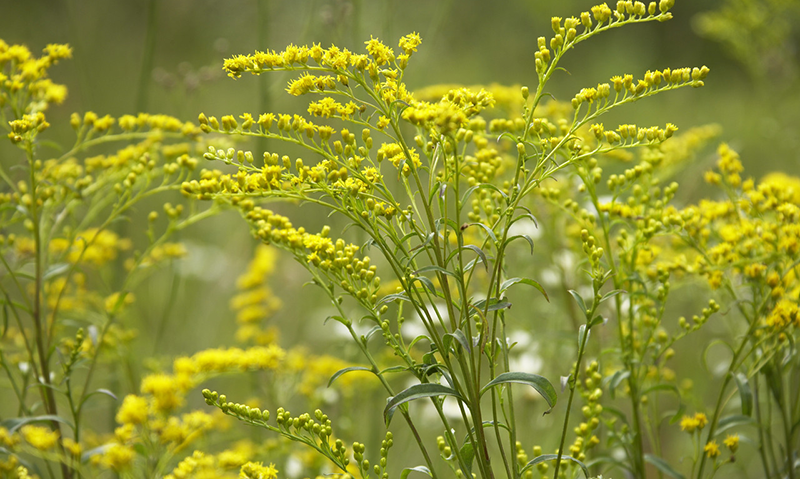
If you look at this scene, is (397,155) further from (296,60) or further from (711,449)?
(711,449)

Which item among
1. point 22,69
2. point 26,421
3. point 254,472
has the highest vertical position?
point 22,69

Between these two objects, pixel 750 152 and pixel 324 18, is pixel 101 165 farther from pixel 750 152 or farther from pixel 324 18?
pixel 750 152

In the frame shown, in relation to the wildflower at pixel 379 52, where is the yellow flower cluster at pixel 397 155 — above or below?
below

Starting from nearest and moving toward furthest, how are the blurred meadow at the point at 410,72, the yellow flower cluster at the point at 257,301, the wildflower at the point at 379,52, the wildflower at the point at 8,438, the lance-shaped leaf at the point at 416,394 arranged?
the lance-shaped leaf at the point at 416,394 → the wildflower at the point at 379,52 → the wildflower at the point at 8,438 → the yellow flower cluster at the point at 257,301 → the blurred meadow at the point at 410,72

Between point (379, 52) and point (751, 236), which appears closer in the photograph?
point (379, 52)

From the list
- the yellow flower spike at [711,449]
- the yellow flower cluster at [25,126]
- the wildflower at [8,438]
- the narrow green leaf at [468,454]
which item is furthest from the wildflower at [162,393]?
the yellow flower spike at [711,449]

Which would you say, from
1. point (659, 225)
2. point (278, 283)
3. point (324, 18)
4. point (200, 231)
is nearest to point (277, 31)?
point (200, 231)

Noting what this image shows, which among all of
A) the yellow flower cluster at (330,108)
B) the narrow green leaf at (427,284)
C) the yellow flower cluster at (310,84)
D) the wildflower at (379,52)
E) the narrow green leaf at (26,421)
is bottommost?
the narrow green leaf at (26,421)

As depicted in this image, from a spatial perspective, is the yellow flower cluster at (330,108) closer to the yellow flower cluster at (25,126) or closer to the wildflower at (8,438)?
the yellow flower cluster at (25,126)

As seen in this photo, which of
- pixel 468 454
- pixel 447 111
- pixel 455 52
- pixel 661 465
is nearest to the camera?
pixel 447 111

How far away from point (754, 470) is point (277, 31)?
452 centimetres

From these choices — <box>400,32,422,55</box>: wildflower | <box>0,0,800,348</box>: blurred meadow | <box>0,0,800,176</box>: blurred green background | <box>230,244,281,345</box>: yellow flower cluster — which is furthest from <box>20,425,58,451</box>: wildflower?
<box>0,0,800,176</box>: blurred green background

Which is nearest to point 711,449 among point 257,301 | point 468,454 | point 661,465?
point 661,465

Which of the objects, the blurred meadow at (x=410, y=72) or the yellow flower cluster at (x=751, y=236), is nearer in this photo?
the yellow flower cluster at (x=751, y=236)
